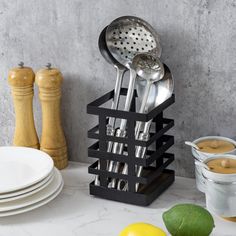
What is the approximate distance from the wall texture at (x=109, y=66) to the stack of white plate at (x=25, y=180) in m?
0.16

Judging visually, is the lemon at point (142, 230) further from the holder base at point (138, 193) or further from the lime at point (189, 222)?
the holder base at point (138, 193)

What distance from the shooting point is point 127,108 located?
1343 millimetres

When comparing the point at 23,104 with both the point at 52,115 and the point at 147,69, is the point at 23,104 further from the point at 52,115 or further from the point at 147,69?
the point at 147,69

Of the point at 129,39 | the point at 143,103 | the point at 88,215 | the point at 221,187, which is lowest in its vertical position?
the point at 88,215

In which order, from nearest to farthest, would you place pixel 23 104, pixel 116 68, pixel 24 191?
pixel 24 191 < pixel 116 68 < pixel 23 104

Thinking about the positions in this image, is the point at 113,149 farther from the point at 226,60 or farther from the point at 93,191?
the point at 226,60

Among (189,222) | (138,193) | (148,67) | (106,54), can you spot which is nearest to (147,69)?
(148,67)

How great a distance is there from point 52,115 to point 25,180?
0.68 ft

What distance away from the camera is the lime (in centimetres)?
114

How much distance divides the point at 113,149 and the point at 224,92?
0.27 m

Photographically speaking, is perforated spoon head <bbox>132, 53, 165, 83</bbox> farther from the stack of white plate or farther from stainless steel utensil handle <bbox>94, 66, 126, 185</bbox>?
the stack of white plate

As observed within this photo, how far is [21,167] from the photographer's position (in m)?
1.40

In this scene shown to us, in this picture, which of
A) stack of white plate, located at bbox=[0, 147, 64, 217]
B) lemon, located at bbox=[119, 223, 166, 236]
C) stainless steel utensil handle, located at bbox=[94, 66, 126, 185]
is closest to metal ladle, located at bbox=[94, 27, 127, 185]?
stainless steel utensil handle, located at bbox=[94, 66, 126, 185]

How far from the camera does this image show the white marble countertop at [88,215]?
1.24 metres
